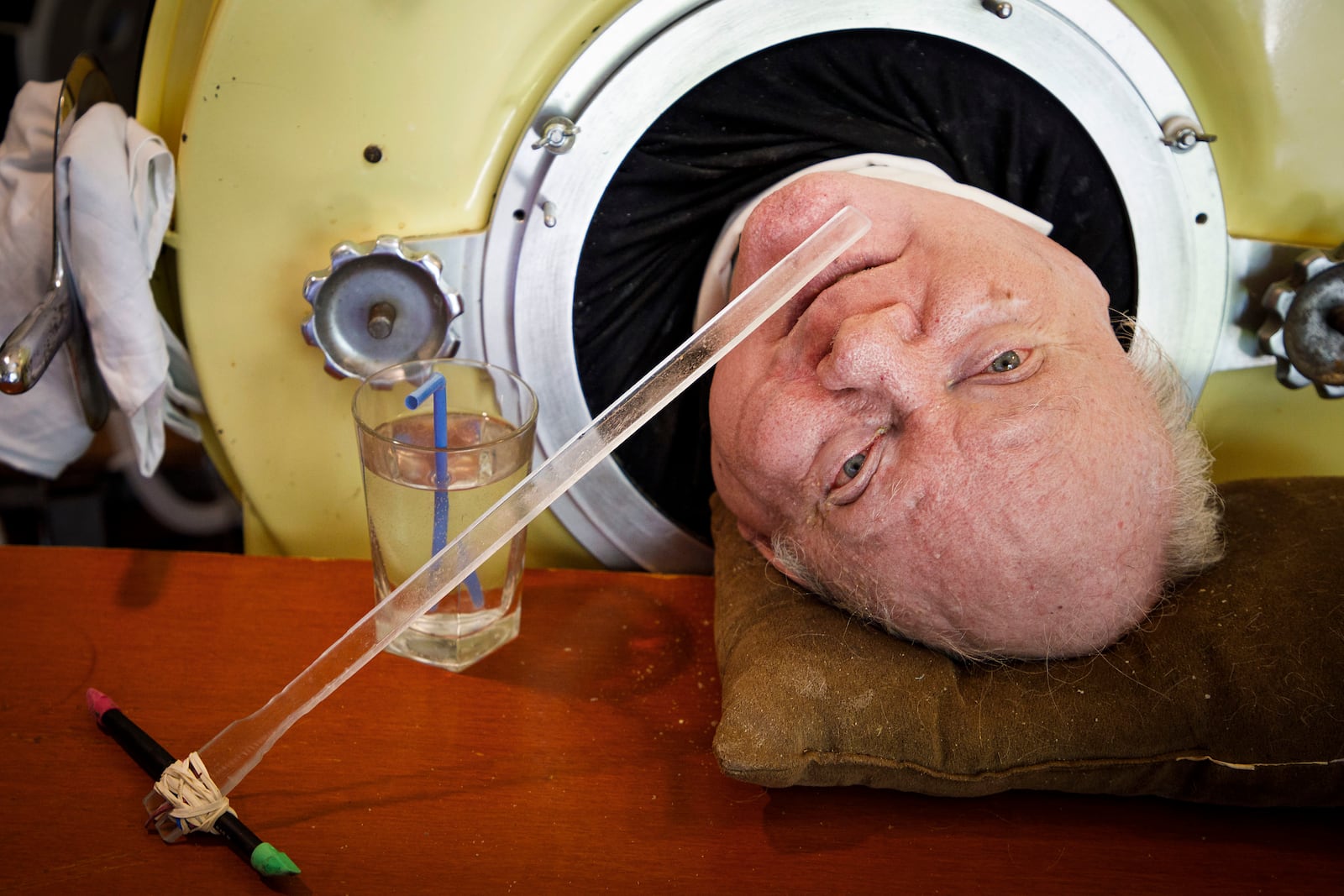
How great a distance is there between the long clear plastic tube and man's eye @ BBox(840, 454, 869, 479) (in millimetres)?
117

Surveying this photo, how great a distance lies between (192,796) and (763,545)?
420 mm

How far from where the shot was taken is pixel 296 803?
646 millimetres

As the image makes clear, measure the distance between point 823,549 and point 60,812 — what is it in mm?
A: 503

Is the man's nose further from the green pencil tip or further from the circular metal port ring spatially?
the green pencil tip

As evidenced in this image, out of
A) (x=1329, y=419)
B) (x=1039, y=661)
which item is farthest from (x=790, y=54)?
(x=1329, y=419)

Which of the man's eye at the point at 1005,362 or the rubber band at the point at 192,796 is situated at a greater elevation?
the man's eye at the point at 1005,362

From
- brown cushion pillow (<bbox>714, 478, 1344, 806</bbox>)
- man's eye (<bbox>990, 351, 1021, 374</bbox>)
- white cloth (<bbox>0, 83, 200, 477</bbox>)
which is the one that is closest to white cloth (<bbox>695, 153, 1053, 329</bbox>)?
man's eye (<bbox>990, 351, 1021, 374</bbox>)

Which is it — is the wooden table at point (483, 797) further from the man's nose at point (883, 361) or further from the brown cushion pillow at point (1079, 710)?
the man's nose at point (883, 361)

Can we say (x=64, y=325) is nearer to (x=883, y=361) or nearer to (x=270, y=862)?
(x=270, y=862)

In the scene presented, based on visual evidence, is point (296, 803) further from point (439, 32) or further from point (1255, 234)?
point (1255, 234)

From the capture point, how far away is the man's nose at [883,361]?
2.14 ft

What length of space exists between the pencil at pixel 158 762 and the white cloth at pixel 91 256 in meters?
0.22

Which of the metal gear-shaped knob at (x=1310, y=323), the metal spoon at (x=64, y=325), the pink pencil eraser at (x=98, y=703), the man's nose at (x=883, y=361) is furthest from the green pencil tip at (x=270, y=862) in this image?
the metal gear-shaped knob at (x=1310, y=323)

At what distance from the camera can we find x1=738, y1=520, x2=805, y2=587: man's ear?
79 cm
